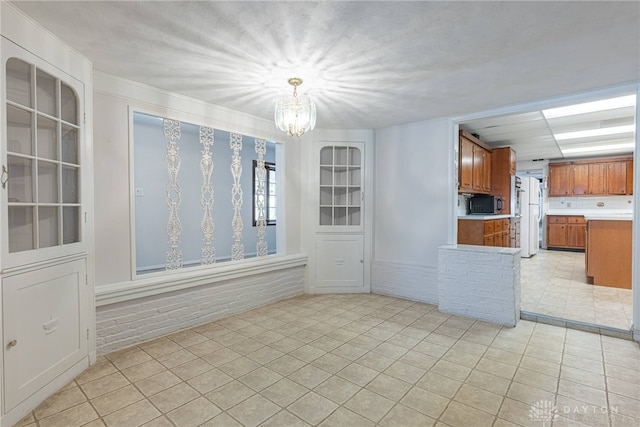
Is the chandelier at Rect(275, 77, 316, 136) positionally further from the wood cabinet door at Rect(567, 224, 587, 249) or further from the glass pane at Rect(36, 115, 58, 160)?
the wood cabinet door at Rect(567, 224, 587, 249)

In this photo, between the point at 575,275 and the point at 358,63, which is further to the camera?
the point at 575,275

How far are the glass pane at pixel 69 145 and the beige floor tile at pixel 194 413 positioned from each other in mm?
1907

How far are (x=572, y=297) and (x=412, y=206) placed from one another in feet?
7.56

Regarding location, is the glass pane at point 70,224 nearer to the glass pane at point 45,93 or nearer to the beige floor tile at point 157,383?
the glass pane at point 45,93

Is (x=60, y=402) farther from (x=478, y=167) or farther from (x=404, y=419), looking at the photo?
(x=478, y=167)

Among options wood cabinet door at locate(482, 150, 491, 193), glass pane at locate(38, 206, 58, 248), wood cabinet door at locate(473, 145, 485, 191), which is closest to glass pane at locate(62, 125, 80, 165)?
glass pane at locate(38, 206, 58, 248)

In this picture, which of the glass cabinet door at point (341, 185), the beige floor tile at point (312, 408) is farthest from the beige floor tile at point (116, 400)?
the glass cabinet door at point (341, 185)

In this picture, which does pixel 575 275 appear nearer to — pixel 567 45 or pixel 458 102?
pixel 458 102

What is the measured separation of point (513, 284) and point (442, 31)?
2603mm

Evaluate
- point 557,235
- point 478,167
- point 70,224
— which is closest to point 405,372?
point 70,224

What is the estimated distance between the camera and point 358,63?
2400 mm

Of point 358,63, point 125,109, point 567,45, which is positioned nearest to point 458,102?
point 567,45

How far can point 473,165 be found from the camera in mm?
5000

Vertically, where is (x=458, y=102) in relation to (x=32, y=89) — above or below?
above
